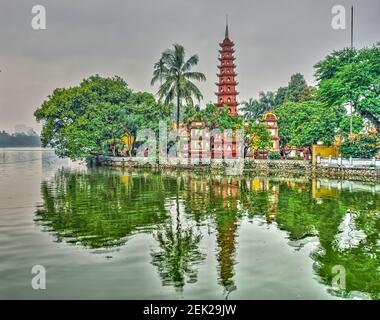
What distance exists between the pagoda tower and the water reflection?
23.4 meters

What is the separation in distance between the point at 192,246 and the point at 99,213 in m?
5.31

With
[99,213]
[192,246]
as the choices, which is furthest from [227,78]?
[192,246]

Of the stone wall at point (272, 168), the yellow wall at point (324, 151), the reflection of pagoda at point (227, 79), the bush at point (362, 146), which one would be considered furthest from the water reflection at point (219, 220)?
the reflection of pagoda at point (227, 79)

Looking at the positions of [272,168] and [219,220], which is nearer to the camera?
[219,220]

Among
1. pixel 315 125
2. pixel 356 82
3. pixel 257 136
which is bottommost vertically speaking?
pixel 257 136

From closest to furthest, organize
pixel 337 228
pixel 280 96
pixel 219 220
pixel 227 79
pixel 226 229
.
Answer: pixel 226 229, pixel 337 228, pixel 219 220, pixel 227 79, pixel 280 96

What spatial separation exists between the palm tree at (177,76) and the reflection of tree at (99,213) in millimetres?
14338

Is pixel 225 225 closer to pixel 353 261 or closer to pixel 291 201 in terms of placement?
pixel 353 261

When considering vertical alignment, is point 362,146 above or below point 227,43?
below

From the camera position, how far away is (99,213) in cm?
1358

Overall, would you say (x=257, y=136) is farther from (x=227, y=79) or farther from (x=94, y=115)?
(x=94, y=115)

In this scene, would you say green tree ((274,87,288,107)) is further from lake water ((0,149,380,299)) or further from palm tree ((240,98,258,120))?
lake water ((0,149,380,299))

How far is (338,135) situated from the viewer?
30062 millimetres
